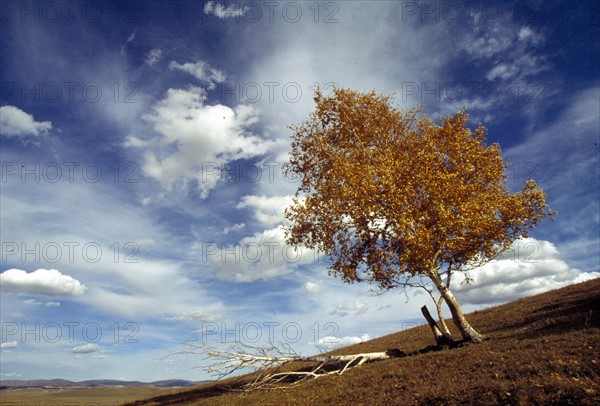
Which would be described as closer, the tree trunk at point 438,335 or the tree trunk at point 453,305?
the tree trunk at point 453,305

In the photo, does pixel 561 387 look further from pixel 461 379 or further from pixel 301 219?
pixel 301 219

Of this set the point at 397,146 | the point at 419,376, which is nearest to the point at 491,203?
the point at 397,146

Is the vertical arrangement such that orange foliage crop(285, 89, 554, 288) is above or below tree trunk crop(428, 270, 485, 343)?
above

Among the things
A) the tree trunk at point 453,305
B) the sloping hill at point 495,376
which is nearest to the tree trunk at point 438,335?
the tree trunk at point 453,305

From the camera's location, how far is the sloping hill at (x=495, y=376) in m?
9.83

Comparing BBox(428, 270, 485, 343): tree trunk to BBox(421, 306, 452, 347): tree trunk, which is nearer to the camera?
BBox(428, 270, 485, 343): tree trunk

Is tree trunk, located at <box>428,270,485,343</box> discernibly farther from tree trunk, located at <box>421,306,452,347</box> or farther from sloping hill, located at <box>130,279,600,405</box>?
sloping hill, located at <box>130,279,600,405</box>

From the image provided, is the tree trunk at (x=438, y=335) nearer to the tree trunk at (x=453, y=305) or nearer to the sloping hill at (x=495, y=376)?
the tree trunk at (x=453, y=305)

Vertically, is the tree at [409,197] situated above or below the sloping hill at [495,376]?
above

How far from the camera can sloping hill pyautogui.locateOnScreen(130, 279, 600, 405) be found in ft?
32.2

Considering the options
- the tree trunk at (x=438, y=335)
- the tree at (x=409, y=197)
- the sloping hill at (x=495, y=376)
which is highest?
the tree at (x=409, y=197)

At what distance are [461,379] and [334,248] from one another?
1189 cm

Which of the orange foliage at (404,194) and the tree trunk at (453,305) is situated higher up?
the orange foliage at (404,194)

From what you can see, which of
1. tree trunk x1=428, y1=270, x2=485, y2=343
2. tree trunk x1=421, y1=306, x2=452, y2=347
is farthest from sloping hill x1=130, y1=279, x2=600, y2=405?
tree trunk x1=421, y1=306, x2=452, y2=347
